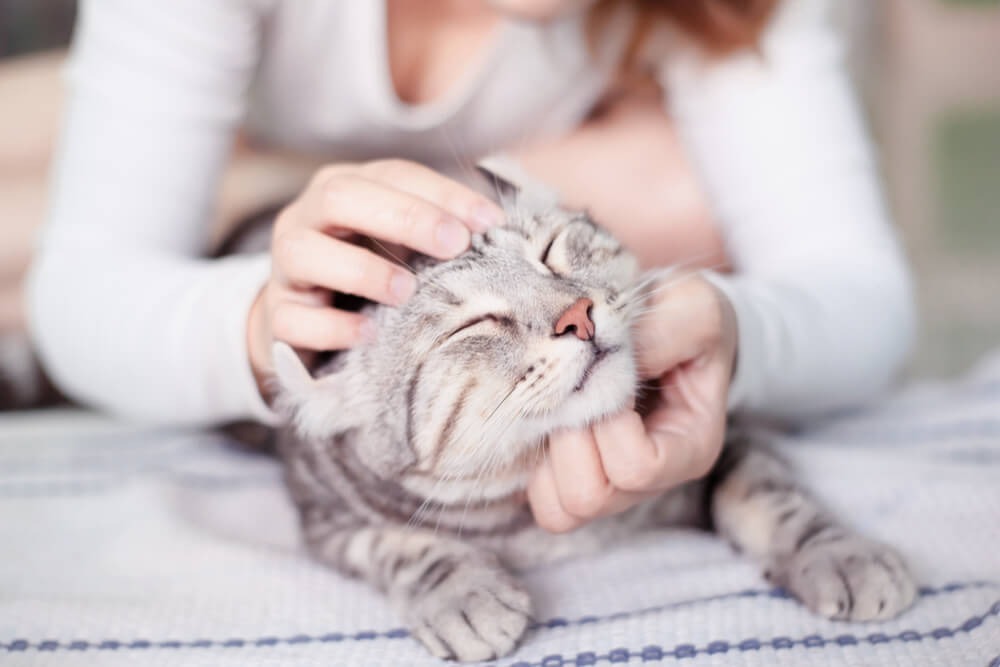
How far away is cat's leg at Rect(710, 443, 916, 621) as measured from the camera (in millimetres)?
627

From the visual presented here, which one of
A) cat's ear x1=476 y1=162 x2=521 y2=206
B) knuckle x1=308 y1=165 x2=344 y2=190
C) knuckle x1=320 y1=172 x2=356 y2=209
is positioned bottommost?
knuckle x1=308 y1=165 x2=344 y2=190

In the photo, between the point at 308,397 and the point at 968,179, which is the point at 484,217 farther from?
the point at 968,179

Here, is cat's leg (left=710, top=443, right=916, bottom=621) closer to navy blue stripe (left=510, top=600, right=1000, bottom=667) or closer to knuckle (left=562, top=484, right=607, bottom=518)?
navy blue stripe (left=510, top=600, right=1000, bottom=667)

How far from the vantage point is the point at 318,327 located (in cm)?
65

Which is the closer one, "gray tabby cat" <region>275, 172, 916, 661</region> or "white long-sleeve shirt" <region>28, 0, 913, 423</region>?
"gray tabby cat" <region>275, 172, 916, 661</region>

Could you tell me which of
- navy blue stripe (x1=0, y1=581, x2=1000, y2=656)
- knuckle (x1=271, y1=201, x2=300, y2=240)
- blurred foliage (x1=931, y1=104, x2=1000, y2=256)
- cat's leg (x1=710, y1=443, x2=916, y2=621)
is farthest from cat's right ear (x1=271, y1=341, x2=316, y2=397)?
blurred foliage (x1=931, y1=104, x2=1000, y2=256)

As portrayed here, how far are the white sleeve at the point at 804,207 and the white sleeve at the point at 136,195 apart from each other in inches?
24.8

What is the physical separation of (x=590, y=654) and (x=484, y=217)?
1.15 ft

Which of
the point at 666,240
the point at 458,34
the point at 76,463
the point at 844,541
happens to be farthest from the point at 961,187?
the point at 76,463

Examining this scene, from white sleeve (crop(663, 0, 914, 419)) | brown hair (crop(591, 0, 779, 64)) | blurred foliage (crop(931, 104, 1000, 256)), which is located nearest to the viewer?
white sleeve (crop(663, 0, 914, 419))

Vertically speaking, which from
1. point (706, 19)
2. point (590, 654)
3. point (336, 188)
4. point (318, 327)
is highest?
point (706, 19)

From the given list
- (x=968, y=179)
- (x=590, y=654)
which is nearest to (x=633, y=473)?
(x=590, y=654)

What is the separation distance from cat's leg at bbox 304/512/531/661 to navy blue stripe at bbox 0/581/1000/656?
32 millimetres

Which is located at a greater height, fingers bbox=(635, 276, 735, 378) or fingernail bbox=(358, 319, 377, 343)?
fingers bbox=(635, 276, 735, 378)
